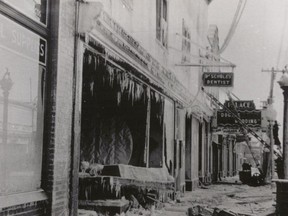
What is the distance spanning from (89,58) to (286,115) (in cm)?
542

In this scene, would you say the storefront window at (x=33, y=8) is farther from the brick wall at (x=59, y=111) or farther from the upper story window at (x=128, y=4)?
the upper story window at (x=128, y=4)

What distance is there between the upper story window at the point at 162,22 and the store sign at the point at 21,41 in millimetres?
7392

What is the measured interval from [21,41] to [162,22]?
8.59 meters

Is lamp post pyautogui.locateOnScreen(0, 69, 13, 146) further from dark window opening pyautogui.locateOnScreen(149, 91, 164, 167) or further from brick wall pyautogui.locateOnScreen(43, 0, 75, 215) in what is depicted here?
dark window opening pyautogui.locateOnScreen(149, 91, 164, 167)

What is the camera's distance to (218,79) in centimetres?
1584

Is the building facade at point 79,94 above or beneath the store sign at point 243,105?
beneath

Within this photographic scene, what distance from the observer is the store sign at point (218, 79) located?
15273 millimetres

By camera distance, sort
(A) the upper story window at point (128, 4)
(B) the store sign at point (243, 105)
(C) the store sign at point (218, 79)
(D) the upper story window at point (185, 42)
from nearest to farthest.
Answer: (A) the upper story window at point (128, 4)
(C) the store sign at point (218, 79)
(D) the upper story window at point (185, 42)
(B) the store sign at point (243, 105)

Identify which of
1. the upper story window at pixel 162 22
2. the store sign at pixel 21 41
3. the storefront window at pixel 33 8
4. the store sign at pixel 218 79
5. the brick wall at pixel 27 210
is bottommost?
the brick wall at pixel 27 210

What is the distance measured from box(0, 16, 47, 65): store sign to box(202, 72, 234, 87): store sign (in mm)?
9667

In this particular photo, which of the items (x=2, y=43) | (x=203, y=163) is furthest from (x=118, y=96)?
(x=203, y=163)

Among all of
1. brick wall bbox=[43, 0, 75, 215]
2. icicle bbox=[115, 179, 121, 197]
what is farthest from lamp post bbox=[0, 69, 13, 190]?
icicle bbox=[115, 179, 121, 197]

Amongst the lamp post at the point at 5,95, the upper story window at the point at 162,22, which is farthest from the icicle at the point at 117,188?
the upper story window at the point at 162,22

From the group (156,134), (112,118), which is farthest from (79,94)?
(156,134)
